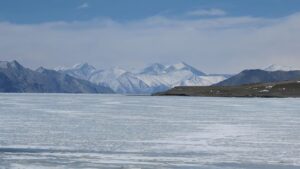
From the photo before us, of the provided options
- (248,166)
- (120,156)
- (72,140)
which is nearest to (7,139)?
(72,140)

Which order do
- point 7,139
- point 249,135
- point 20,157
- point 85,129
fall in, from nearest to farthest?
point 20,157 < point 7,139 < point 249,135 < point 85,129

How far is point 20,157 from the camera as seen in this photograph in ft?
86.5

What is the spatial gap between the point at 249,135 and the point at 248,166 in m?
15.5

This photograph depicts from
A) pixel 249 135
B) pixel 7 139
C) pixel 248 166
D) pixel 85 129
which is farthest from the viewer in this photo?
pixel 85 129

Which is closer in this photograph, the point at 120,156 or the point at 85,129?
the point at 120,156

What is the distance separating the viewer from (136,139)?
35.7 m

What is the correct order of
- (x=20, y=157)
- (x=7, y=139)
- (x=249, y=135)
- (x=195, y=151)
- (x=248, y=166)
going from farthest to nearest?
1. (x=249, y=135)
2. (x=7, y=139)
3. (x=195, y=151)
4. (x=20, y=157)
5. (x=248, y=166)

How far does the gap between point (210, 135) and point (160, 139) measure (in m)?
5.02

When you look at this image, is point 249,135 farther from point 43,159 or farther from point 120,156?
point 43,159

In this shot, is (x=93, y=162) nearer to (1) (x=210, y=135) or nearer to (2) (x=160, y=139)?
(2) (x=160, y=139)

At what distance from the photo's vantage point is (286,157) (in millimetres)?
27188

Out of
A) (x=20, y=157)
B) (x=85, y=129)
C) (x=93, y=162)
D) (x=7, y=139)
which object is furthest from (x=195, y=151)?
(x=85, y=129)

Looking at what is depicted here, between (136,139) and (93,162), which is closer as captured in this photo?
(93,162)

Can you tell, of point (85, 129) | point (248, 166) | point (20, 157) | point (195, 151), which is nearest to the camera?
point (248, 166)
